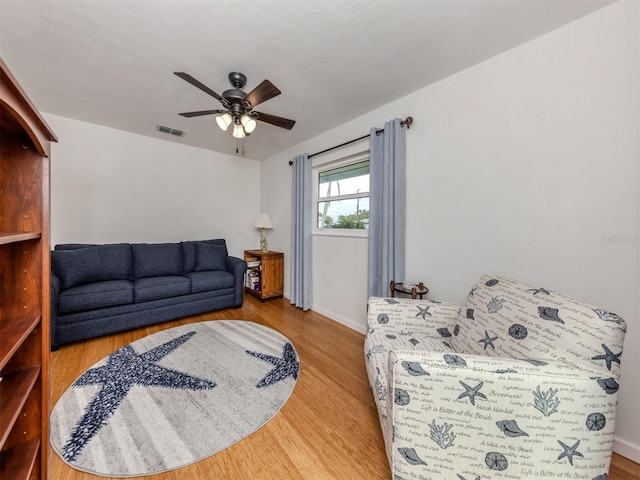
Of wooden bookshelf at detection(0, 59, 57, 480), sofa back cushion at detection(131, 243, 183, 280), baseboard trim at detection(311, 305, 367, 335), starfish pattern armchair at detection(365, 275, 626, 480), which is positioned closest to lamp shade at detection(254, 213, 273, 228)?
sofa back cushion at detection(131, 243, 183, 280)

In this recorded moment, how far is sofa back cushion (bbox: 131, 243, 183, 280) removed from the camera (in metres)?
3.02

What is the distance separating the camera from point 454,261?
1996 mm

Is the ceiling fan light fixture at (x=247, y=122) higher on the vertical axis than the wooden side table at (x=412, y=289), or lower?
higher

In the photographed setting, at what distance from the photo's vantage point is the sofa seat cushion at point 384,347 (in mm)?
1234

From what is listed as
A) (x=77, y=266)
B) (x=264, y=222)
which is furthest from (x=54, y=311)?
(x=264, y=222)

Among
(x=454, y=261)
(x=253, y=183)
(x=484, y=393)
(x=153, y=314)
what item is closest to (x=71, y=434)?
(x=153, y=314)

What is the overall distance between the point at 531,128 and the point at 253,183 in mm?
3962

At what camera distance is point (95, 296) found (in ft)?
7.82

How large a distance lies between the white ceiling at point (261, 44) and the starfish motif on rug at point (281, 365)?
7.95 ft

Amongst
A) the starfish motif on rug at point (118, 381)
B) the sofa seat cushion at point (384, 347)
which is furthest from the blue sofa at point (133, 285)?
the sofa seat cushion at point (384, 347)

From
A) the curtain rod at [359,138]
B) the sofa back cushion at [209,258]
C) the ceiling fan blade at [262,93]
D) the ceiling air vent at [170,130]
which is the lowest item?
the sofa back cushion at [209,258]

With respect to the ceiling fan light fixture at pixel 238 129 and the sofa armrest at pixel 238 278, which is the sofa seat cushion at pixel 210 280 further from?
the ceiling fan light fixture at pixel 238 129

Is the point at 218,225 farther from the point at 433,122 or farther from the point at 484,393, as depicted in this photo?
the point at 484,393

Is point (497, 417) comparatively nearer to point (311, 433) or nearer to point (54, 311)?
point (311, 433)
